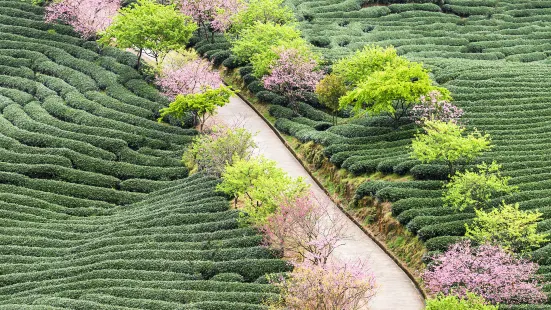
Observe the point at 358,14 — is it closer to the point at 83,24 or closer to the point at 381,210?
the point at 83,24

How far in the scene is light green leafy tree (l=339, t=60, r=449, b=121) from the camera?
164 ft

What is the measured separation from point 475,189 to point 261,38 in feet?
87.8

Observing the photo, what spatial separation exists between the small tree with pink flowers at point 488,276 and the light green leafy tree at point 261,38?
2898cm

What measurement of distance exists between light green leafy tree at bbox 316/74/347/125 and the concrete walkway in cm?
437

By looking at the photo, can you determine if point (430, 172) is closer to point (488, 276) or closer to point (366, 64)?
point (488, 276)

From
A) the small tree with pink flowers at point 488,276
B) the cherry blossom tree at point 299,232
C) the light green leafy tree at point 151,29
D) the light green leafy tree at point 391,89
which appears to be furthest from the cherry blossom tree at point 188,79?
the small tree with pink flowers at point 488,276

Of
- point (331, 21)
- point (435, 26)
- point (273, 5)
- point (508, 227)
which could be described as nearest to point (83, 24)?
point (273, 5)

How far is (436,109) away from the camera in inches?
2018

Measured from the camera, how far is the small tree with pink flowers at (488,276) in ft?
114

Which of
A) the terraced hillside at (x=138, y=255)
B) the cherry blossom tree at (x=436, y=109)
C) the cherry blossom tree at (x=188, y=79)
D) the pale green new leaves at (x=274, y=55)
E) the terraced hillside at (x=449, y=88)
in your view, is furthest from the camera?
the pale green new leaves at (x=274, y=55)

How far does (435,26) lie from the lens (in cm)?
7781

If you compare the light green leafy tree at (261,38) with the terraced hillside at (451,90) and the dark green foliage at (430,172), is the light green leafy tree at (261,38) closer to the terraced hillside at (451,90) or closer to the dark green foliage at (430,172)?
the terraced hillside at (451,90)

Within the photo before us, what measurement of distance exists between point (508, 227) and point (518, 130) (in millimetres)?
14250

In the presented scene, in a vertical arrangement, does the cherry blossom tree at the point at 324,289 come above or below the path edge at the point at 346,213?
above
